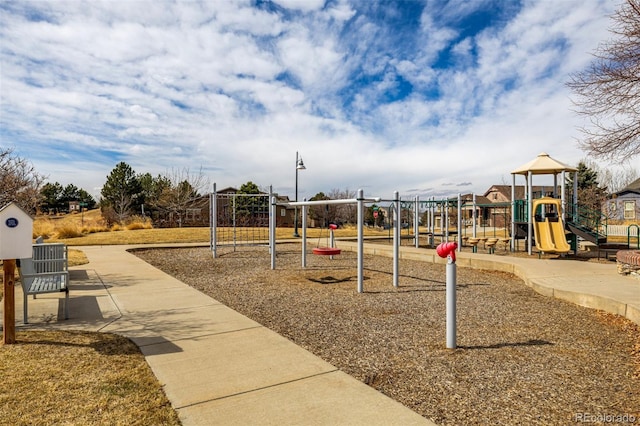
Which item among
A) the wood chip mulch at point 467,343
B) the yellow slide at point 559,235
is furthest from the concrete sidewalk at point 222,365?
the yellow slide at point 559,235

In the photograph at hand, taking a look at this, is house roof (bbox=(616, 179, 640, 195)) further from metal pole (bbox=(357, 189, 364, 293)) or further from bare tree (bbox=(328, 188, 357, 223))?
metal pole (bbox=(357, 189, 364, 293))

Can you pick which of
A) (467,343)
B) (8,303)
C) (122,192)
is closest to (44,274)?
(8,303)

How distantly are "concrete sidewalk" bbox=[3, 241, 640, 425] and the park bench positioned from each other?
1.32 feet

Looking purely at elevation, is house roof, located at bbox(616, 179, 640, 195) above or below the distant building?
above

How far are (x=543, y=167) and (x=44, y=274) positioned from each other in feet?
52.0

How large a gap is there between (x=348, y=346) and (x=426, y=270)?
714 cm

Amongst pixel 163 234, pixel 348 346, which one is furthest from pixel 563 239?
pixel 163 234

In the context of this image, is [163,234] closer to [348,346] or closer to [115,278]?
[115,278]

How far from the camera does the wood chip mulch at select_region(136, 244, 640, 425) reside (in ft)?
10.7

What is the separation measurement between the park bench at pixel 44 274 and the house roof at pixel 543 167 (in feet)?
50.3

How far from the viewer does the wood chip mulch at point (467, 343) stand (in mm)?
3262

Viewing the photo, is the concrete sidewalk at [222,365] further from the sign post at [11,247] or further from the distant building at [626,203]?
the distant building at [626,203]

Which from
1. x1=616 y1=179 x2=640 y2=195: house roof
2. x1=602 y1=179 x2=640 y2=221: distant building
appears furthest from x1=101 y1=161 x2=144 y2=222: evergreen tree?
x1=616 y1=179 x2=640 y2=195: house roof

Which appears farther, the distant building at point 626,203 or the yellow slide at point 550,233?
the distant building at point 626,203
